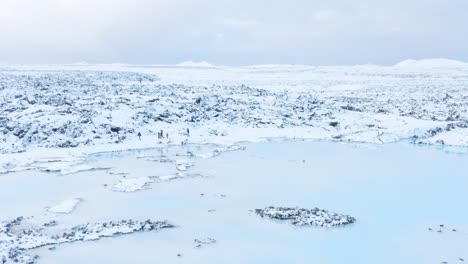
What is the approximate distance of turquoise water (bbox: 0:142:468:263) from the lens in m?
13.5

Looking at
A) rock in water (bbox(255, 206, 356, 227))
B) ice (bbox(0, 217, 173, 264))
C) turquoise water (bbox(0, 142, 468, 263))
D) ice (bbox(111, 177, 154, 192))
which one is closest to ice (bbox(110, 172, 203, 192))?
ice (bbox(111, 177, 154, 192))

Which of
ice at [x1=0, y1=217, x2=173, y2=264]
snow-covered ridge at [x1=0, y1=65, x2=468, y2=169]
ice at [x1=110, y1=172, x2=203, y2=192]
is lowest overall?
ice at [x1=110, y1=172, x2=203, y2=192]

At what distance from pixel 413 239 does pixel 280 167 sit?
9.79 metres

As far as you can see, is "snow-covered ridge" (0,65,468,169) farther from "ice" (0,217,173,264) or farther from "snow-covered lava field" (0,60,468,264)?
"ice" (0,217,173,264)

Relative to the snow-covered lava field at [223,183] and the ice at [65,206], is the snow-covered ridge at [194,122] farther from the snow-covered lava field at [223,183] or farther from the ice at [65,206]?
the ice at [65,206]

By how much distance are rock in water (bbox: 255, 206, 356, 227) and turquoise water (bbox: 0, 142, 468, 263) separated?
13.1 inches

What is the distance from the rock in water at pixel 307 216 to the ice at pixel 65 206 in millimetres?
5989

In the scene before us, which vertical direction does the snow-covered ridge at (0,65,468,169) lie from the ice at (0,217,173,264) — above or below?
above

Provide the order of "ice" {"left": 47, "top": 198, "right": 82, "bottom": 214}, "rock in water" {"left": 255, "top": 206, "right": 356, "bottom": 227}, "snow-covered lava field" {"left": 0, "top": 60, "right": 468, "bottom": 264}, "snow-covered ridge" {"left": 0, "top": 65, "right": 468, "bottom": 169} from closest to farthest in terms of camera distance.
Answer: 1. "snow-covered lava field" {"left": 0, "top": 60, "right": 468, "bottom": 264}
2. "rock in water" {"left": 255, "top": 206, "right": 356, "bottom": 227}
3. "ice" {"left": 47, "top": 198, "right": 82, "bottom": 214}
4. "snow-covered ridge" {"left": 0, "top": 65, "right": 468, "bottom": 169}

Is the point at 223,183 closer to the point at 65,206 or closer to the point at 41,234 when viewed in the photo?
the point at 65,206

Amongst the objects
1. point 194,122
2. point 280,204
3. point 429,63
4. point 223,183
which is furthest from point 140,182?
point 429,63

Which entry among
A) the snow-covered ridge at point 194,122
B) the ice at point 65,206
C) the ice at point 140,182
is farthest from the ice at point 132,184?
the snow-covered ridge at point 194,122

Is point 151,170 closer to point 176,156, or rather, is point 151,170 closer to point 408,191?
point 176,156

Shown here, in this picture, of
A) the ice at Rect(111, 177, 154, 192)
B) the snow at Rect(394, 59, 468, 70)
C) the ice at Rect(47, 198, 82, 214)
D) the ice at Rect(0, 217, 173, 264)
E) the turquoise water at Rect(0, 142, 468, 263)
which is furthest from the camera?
the snow at Rect(394, 59, 468, 70)
